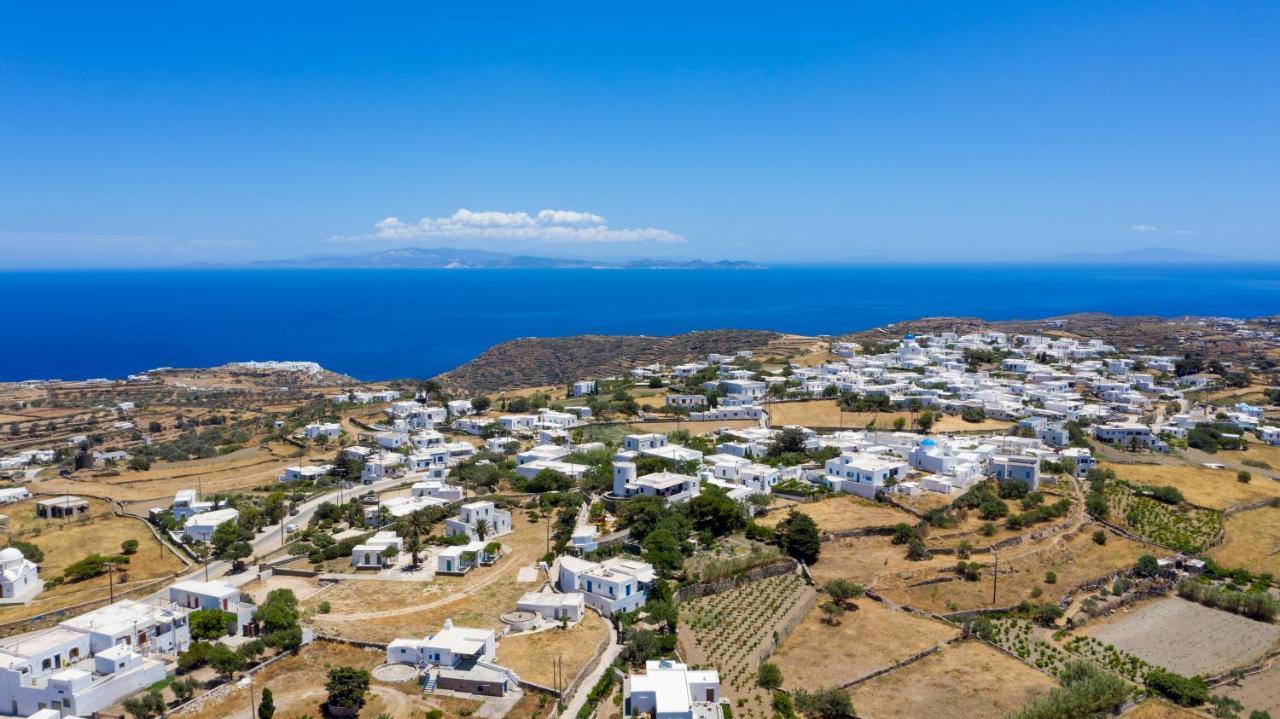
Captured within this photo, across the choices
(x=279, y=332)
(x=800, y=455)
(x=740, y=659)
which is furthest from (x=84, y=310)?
(x=740, y=659)

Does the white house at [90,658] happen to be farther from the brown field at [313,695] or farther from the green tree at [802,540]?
the green tree at [802,540]

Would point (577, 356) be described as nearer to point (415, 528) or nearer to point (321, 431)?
point (321, 431)

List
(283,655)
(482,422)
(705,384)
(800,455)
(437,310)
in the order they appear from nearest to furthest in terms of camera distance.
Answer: (283,655) → (800,455) → (482,422) → (705,384) → (437,310)

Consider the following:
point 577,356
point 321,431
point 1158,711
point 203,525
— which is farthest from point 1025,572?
point 577,356

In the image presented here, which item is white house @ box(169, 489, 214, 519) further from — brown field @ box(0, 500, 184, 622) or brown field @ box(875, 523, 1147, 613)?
brown field @ box(875, 523, 1147, 613)

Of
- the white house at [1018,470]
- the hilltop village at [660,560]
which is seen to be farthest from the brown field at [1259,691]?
the white house at [1018,470]

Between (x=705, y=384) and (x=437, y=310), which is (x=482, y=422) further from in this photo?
(x=437, y=310)
